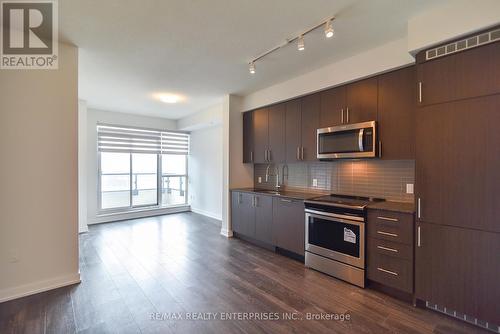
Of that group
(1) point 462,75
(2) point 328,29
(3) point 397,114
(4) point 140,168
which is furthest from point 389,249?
(4) point 140,168

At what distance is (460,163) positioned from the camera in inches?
80.8

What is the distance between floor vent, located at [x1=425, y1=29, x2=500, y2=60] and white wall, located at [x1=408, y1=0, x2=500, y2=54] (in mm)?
57

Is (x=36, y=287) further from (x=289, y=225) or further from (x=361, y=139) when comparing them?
(x=361, y=139)

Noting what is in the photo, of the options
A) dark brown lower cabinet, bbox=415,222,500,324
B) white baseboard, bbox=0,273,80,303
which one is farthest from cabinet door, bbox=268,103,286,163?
white baseboard, bbox=0,273,80,303

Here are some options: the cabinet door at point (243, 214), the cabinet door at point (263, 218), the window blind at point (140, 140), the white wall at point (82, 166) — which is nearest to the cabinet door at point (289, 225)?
the cabinet door at point (263, 218)

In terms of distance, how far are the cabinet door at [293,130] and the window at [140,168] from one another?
4289mm

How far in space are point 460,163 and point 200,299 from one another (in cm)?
278

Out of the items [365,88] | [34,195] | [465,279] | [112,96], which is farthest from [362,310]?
[112,96]

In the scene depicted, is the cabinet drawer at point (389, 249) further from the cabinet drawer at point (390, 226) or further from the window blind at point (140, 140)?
the window blind at point (140, 140)

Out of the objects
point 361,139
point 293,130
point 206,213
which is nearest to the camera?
point 361,139

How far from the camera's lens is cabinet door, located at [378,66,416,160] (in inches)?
104

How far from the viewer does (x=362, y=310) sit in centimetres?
230

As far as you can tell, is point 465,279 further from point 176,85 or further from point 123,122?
point 123,122

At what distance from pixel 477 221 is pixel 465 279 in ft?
1.71
